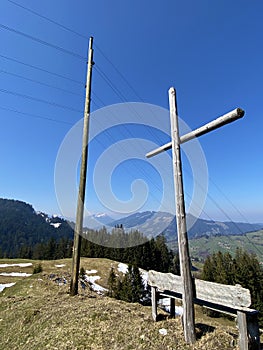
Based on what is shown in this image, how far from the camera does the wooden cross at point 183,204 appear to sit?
546cm

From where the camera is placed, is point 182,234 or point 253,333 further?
point 182,234

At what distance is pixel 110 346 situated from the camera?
5.43 metres

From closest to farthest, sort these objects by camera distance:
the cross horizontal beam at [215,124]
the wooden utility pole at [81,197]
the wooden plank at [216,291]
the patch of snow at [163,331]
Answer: the wooden plank at [216,291] < the cross horizontal beam at [215,124] < the patch of snow at [163,331] < the wooden utility pole at [81,197]

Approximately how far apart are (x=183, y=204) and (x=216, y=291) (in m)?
2.24

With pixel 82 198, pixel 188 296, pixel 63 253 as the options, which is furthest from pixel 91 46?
pixel 63 253

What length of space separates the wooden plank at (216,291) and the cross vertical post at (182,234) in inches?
11.5

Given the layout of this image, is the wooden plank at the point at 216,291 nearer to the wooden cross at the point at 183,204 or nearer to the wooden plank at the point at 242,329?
the wooden plank at the point at 242,329

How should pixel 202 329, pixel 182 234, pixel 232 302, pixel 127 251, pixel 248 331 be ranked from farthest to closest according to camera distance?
pixel 127 251
pixel 202 329
pixel 182 234
pixel 232 302
pixel 248 331

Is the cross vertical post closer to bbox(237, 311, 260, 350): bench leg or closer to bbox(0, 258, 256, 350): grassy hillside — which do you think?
bbox(0, 258, 256, 350): grassy hillside

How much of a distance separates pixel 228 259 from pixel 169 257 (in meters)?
18.8

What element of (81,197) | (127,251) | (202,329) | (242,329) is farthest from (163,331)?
(127,251)

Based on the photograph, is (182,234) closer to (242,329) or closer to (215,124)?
(242,329)

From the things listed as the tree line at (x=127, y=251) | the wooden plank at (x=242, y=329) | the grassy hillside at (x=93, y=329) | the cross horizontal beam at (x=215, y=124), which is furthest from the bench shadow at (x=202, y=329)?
the tree line at (x=127, y=251)

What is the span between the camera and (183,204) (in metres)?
6.15
